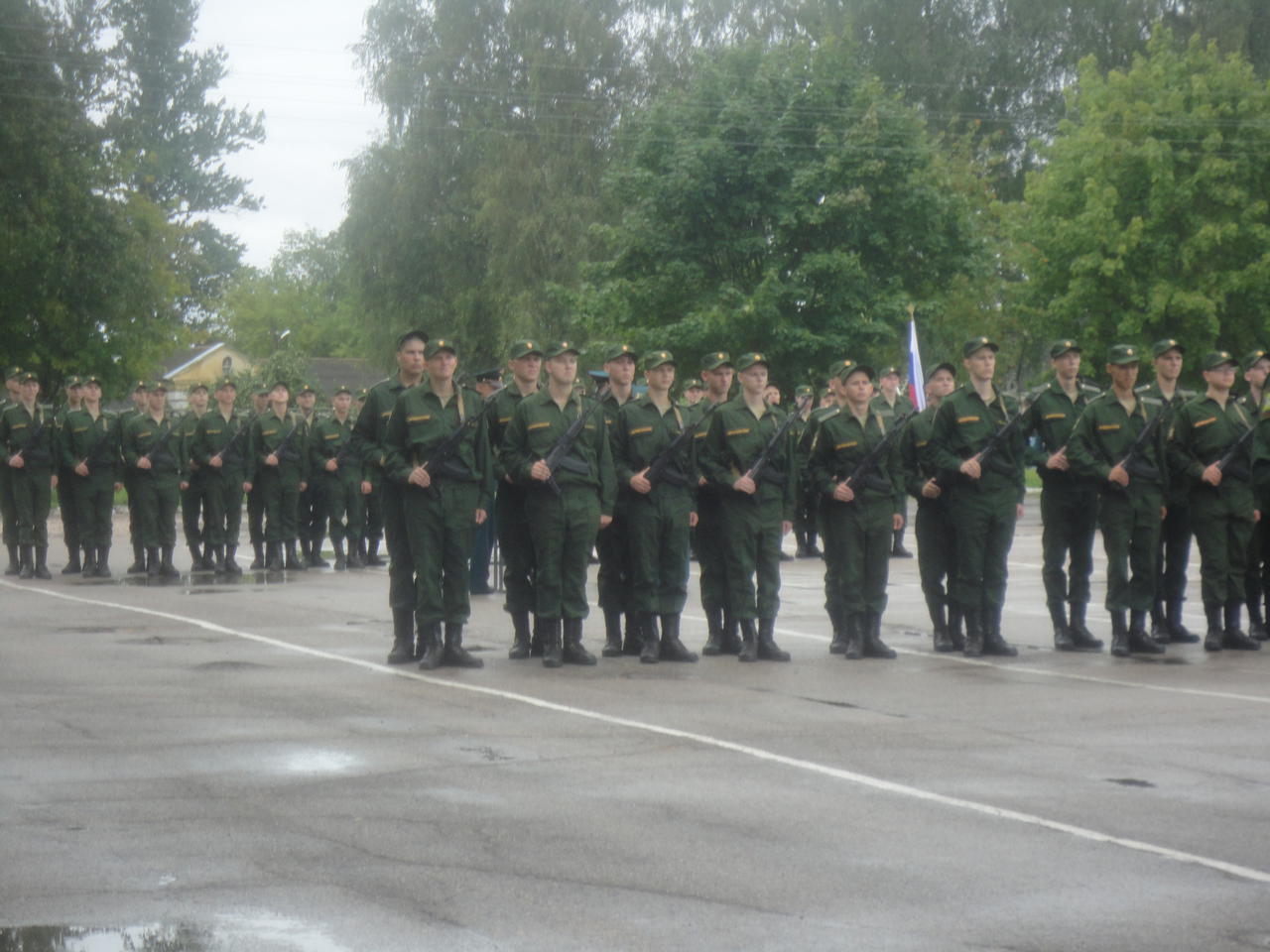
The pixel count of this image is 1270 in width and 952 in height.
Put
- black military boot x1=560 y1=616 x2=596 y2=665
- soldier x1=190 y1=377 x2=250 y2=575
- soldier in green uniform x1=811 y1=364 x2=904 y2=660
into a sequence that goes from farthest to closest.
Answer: soldier x1=190 y1=377 x2=250 y2=575
soldier in green uniform x1=811 y1=364 x2=904 y2=660
black military boot x1=560 y1=616 x2=596 y2=665

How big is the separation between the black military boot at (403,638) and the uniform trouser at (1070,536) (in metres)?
4.31

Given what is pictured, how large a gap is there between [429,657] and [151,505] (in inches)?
372

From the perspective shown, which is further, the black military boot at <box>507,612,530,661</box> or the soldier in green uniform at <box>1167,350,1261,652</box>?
the soldier in green uniform at <box>1167,350,1261,652</box>

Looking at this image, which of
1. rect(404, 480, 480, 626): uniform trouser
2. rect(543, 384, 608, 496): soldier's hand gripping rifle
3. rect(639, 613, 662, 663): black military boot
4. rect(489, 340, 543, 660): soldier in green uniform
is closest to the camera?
rect(404, 480, 480, 626): uniform trouser

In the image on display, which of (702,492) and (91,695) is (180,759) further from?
(702,492)

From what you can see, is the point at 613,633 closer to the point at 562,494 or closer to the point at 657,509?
the point at 657,509

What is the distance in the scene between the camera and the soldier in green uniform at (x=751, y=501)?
1309 cm

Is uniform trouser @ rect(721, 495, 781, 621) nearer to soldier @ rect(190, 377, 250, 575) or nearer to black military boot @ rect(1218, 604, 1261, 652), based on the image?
black military boot @ rect(1218, 604, 1261, 652)

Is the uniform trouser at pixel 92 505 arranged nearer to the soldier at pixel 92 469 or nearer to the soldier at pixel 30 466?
the soldier at pixel 92 469

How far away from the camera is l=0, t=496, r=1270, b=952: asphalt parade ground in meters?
5.98

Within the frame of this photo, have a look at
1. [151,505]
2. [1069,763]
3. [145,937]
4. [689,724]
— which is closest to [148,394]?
[151,505]

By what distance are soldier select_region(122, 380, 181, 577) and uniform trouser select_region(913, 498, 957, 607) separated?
9.78 meters

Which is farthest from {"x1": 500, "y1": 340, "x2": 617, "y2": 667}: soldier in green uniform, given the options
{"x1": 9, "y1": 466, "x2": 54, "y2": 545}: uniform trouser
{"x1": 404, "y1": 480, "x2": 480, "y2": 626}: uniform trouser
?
{"x1": 9, "y1": 466, "x2": 54, "y2": 545}: uniform trouser

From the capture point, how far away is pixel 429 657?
40.5ft
